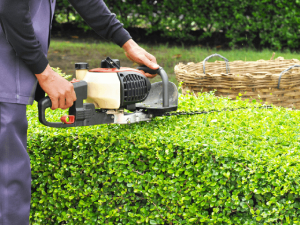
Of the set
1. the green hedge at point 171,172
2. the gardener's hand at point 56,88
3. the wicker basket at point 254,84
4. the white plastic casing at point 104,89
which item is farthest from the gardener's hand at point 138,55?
the wicker basket at point 254,84

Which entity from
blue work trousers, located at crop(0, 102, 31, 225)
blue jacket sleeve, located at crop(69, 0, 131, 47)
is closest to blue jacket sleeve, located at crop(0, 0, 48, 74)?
blue work trousers, located at crop(0, 102, 31, 225)

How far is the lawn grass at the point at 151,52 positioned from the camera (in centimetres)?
649

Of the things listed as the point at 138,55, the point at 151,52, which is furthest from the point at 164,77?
the point at 151,52

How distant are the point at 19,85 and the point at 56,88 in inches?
6.3

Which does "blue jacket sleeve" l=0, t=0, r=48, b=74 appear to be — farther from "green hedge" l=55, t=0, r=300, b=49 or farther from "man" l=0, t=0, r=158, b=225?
"green hedge" l=55, t=0, r=300, b=49

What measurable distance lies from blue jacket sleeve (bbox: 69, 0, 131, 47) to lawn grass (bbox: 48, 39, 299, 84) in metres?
3.78

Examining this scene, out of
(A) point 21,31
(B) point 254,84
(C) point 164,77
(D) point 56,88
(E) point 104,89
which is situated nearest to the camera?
(A) point 21,31

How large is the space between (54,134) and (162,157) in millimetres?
712

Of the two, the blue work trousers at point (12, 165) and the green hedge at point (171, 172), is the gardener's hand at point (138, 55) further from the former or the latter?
the blue work trousers at point (12, 165)

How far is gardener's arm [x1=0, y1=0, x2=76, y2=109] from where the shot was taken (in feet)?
4.74

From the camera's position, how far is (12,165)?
Result: 1.54m

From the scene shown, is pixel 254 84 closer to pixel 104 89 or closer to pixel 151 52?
pixel 104 89

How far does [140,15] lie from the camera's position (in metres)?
8.97

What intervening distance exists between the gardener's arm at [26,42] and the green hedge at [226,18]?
6.36 meters
